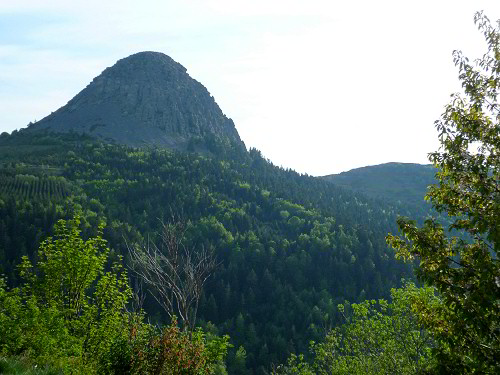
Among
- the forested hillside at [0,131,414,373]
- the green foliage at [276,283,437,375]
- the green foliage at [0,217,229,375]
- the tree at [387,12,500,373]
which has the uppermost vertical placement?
the tree at [387,12,500,373]

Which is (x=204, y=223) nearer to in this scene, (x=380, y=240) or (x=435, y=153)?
(x=380, y=240)

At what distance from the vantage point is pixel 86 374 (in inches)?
625

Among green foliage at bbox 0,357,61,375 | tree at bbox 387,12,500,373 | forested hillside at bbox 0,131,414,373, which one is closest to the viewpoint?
tree at bbox 387,12,500,373

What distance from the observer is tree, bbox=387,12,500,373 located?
9.55 metres

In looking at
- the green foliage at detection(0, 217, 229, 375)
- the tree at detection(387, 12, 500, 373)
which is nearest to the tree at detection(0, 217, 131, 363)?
the green foliage at detection(0, 217, 229, 375)

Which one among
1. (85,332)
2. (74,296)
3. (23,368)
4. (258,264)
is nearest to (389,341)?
(85,332)

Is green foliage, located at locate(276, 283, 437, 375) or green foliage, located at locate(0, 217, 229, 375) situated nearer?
green foliage, located at locate(0, 217, 229, 375)

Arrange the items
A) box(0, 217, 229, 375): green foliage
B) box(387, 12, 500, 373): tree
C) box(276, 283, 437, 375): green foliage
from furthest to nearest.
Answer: box(276, 283, 437, 375): green foliage, box(0, 217, 229, 375): green foliage, box(387, 12, 500, 373): tree

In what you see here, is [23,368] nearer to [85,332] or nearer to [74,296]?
[85,332]

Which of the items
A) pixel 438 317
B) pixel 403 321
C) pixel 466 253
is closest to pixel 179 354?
pixel 438 317

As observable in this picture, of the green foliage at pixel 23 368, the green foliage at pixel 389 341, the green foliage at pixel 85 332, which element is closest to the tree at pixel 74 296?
the green foliage at pixel 85 332

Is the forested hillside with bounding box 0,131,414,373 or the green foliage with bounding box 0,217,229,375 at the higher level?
the green foliage with bounding box 0,217,229,375

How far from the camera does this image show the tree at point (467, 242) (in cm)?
955

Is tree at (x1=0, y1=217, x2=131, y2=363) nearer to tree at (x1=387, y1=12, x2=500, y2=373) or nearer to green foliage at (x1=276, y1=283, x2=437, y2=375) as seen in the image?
green foliage at (x1=276, y1=283, x2=437, y2=375)
